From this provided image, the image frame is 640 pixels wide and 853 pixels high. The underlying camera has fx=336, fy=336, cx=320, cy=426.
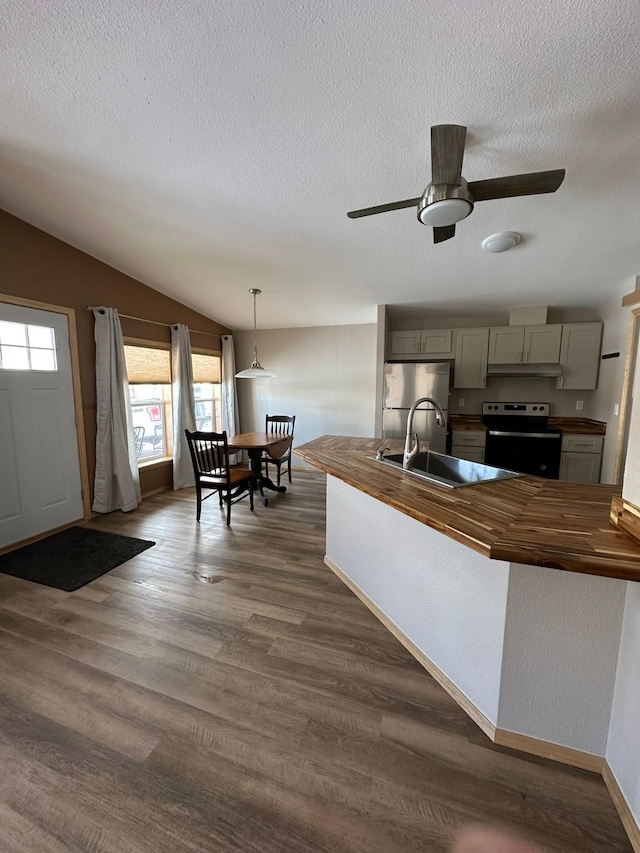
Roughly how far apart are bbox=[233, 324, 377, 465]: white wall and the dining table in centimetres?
121

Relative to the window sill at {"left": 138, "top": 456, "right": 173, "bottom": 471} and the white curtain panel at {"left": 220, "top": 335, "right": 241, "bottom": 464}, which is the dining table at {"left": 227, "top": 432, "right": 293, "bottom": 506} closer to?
the window sill at {"left": 138, "top": 456, "right": 173, "bottom": 471}

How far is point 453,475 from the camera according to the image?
226 centimetres

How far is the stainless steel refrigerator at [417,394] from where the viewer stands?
4000 millimetres

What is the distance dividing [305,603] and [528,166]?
117 inches

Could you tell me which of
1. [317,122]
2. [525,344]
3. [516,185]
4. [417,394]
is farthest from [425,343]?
[317,122]

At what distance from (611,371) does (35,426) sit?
230 inches

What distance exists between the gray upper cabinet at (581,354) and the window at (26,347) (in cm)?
549

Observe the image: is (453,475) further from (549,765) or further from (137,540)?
(137,540)

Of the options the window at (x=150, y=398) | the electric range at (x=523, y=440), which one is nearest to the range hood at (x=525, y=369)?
the electric range at (x=523, y=440)

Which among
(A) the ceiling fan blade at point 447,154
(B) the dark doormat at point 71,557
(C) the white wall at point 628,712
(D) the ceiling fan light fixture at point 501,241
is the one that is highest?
(D) the ceiling fan light fixture at point 501,241

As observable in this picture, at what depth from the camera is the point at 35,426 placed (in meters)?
3.09

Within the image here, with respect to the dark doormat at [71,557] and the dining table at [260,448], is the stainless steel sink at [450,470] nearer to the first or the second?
the dining table at [260,448]

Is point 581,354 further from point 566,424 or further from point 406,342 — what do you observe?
point 406,342

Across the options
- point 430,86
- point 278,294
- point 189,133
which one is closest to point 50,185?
point 189,133
